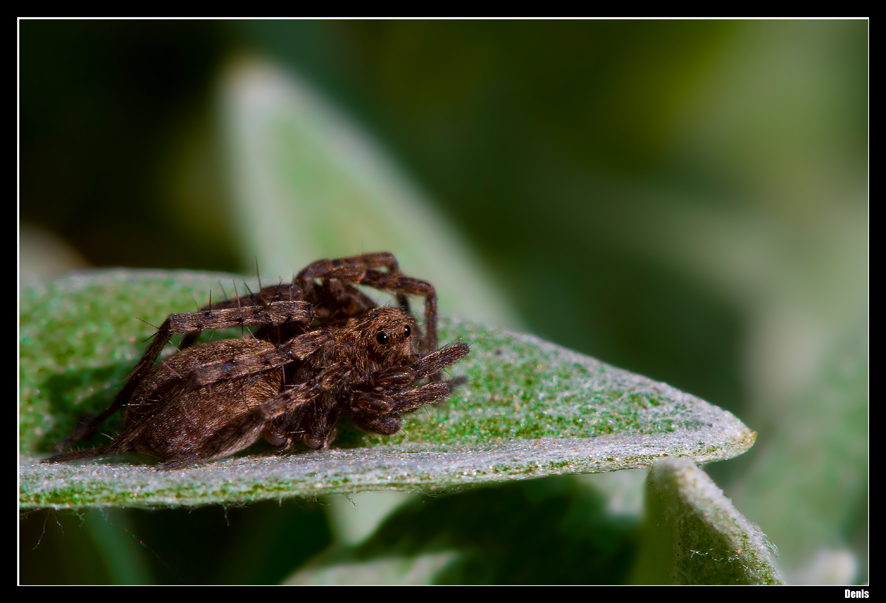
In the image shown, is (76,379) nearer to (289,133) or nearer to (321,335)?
(321,335)

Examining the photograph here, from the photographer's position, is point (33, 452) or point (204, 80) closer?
point (33, 452)

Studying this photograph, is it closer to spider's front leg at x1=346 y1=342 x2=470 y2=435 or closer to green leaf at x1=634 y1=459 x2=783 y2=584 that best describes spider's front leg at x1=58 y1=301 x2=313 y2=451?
spider's front leg at x1=346 y1=342 x2=470 y2=435

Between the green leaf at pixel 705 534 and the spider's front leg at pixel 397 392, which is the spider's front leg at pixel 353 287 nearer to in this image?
the spider's front leg at pixel 397 392

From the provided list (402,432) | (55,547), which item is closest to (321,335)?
(402,432)

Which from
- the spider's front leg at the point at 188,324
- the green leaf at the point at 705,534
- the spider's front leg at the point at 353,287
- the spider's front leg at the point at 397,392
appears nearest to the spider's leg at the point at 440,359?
the spider's front leg at the point at 397,392

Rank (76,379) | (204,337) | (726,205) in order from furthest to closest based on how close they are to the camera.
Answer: (726,205) → (204,337) → (76,379)

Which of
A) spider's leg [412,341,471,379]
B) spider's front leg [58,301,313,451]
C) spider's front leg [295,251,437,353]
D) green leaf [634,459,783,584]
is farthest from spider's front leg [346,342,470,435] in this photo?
green leaf [634,459,783,584]

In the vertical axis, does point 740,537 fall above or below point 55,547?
above

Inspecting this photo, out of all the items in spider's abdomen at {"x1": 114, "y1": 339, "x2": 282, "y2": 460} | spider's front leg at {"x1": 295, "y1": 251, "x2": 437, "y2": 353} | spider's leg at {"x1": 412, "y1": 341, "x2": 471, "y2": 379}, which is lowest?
spider's abdomen at {"x1": 114, "y1": 339, "x2": 282, "y2": 460}
